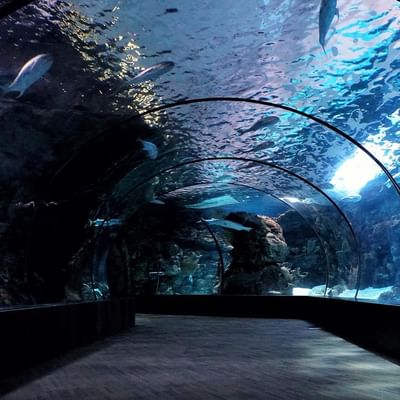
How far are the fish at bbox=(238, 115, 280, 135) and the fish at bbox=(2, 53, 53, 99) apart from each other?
211 inches

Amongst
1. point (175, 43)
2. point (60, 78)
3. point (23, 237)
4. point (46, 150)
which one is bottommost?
point (23, 237)

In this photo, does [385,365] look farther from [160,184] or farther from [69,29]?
[160,184]

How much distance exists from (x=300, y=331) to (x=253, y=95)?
18.8 feet

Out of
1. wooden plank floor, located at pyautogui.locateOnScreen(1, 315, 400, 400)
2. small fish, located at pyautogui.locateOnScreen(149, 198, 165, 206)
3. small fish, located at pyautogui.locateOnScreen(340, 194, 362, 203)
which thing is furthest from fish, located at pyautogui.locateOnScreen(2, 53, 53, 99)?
small fish, located at pyautogui.locateOnScreen(149, 198, 165, 206)

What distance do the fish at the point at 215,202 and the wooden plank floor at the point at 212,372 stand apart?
40.1 feet

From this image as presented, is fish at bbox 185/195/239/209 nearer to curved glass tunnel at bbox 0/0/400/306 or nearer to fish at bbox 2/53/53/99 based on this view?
curved glass tunnel at bbox 0/0/400/306

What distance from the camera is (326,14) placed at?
6.81 m

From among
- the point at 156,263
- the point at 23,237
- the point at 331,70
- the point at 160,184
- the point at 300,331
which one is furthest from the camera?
the point at 156,263

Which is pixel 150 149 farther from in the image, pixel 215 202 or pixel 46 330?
pixel 215 202

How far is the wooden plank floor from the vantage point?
457 centimetres

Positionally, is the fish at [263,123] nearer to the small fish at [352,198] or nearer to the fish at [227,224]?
the small fish at [352,198]

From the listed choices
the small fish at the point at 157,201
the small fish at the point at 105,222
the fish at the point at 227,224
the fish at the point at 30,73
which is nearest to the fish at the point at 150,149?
the small fish at the point at 105,222

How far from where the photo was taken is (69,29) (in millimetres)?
6730

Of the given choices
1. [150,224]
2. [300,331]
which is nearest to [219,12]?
[300,331]
